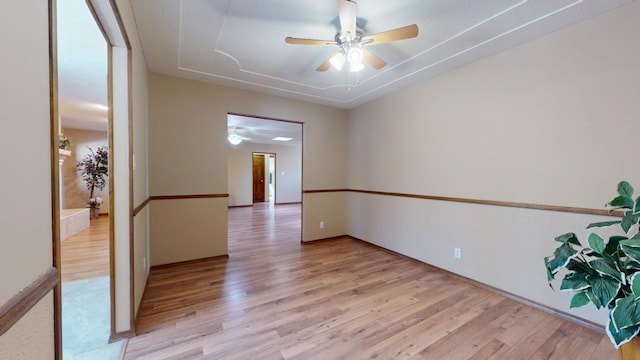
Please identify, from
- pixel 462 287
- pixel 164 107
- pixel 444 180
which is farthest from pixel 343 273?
pixel 164 107

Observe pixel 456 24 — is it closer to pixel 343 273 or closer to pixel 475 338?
pixel 475 338

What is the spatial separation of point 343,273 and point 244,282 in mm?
1147

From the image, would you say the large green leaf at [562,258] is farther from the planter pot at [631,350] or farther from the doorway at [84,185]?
A: the doorway at [84,185]

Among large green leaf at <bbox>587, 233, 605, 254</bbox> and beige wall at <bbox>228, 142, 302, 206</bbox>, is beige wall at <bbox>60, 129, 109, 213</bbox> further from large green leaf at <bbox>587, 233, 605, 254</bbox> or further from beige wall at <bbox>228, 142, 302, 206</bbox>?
large green leaf at <bbox>587, 233, 605, 254</bbox>

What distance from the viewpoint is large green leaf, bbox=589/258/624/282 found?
1132 mm

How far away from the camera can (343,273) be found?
2955mm

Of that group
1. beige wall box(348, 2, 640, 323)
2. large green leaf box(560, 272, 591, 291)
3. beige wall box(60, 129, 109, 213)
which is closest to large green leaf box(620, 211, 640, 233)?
large green leaf box(560, 272, 591, 291)

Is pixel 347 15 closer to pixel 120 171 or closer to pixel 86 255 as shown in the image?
pixel 120 171

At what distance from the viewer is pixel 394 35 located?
187cm

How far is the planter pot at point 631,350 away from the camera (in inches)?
44.9

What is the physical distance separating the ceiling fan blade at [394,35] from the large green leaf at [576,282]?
1.77 metres

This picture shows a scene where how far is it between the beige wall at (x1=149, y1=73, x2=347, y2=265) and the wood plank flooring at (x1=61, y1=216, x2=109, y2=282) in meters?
0.72

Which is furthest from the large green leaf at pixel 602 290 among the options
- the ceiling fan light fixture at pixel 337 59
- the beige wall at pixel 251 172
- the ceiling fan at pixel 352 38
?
the beige wall at pixel 251 172

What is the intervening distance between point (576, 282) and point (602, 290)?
105mm
